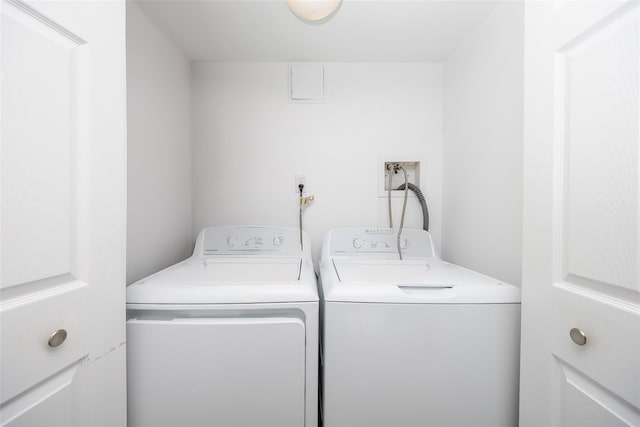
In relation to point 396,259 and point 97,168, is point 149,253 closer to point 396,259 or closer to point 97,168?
point 97,168

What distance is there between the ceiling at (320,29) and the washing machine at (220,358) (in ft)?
4.23

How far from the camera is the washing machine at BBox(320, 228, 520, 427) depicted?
0.84m

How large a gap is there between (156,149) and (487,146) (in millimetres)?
1715

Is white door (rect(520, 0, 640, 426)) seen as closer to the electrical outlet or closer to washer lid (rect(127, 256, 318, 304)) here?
washer lid (rect(127, 256, 318, 304))

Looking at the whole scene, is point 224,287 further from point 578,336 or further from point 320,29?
point 320,29

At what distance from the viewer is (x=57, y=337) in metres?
0.57

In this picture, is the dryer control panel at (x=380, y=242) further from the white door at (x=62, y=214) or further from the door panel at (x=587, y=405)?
the white door at (x=62, y=214)

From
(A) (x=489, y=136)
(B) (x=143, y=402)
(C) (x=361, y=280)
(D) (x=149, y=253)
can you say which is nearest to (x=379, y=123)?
(A) (x=489, y=136)

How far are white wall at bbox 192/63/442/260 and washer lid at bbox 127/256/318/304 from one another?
0.64 metres

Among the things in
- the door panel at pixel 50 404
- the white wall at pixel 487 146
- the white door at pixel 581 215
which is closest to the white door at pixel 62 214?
the door panel at pixel 50 404

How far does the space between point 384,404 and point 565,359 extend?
54cm

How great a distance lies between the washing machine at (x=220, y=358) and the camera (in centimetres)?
81

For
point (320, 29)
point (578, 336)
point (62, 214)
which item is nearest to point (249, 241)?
point (62, 214)

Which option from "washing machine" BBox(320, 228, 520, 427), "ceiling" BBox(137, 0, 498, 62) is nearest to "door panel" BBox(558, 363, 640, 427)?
"washing machine" BBox(320, 228, 520, 427)
